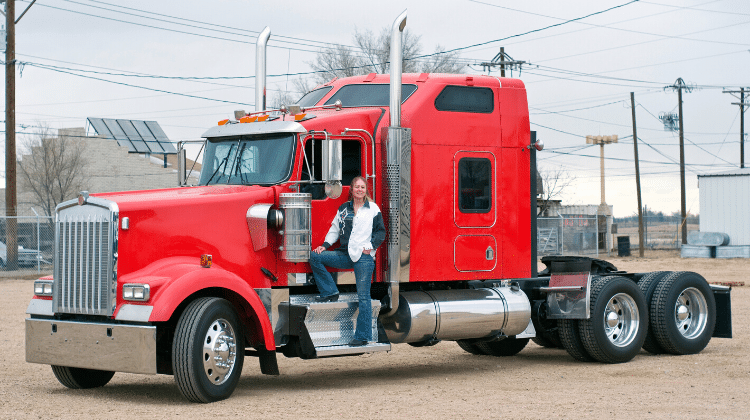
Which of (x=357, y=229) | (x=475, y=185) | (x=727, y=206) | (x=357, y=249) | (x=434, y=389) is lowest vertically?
(x=434, y=389)

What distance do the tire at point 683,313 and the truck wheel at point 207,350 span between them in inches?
244

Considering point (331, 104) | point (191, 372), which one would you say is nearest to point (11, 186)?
point (331, 104)

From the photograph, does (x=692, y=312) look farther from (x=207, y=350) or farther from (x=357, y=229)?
(x=207, y=350)

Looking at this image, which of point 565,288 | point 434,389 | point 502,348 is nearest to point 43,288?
point 434,389

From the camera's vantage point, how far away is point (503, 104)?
39.3ft

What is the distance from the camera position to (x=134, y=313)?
8.77 m

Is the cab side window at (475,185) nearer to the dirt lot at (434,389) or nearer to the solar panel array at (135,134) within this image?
the dirt lot at (434,389)

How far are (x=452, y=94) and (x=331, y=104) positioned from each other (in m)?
1.47

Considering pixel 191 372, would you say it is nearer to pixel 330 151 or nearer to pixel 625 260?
pixel 330 151

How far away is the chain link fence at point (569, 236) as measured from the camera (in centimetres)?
4134

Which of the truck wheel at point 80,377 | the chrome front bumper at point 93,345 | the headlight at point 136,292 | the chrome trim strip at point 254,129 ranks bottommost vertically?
the truck wheel at point 80,377

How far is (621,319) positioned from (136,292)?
22.0 feet

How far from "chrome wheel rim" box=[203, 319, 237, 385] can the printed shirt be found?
5.29ft

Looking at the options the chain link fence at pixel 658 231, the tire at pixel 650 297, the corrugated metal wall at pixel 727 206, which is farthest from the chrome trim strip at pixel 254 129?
the chain link fence at pixel 658 231
